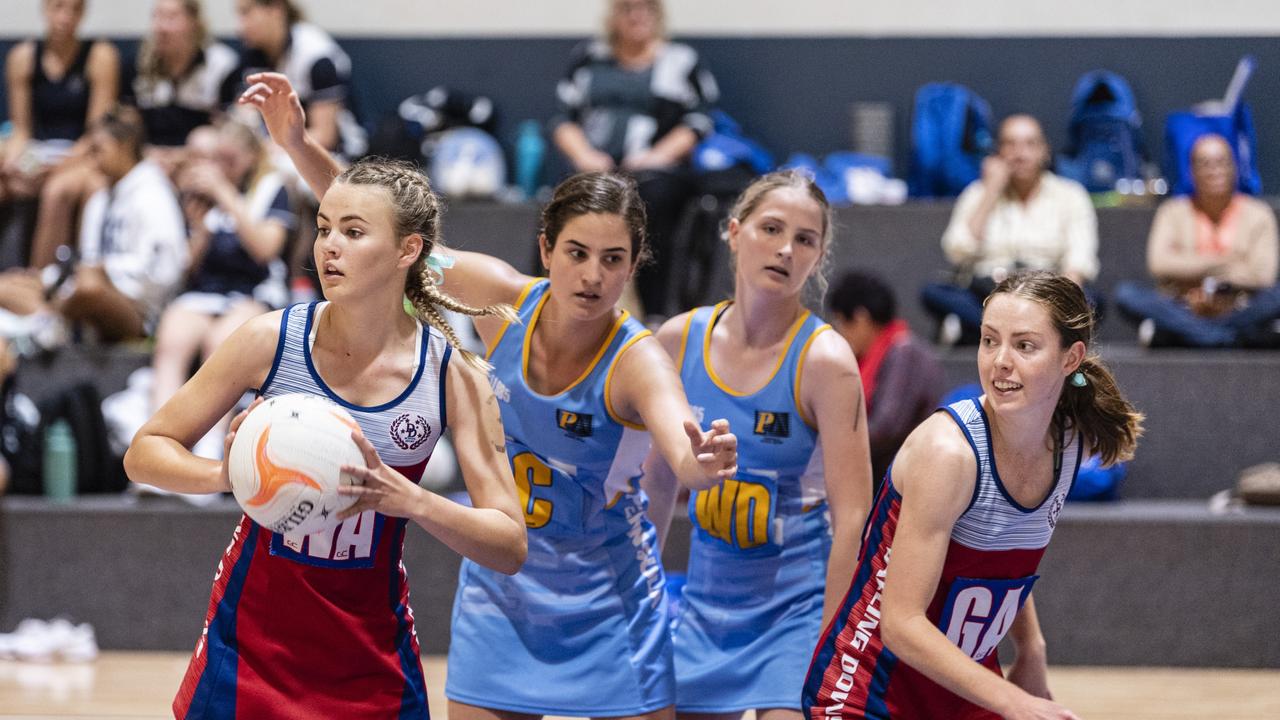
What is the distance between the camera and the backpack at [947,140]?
23.5ft

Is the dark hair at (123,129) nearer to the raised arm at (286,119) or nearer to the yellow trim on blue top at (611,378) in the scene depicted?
the raised arm at (286,119)

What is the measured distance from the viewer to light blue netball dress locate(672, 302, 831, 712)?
3.06m

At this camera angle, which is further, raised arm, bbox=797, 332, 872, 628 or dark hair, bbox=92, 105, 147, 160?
dark hair, bbox=92, 105, 147, 160

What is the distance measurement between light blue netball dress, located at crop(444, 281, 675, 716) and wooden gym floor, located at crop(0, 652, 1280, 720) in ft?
6.07

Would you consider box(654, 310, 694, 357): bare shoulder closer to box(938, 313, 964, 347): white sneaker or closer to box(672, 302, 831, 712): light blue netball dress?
box(672, 302, 831, 712): light blue netball dress

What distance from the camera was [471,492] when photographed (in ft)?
7.90

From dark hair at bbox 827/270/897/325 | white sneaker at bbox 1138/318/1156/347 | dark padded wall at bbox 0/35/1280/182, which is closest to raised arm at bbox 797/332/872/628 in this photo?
dark hair at bbox 827/270/897/325

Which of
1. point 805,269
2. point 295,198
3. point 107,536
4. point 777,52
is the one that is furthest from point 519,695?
point 777,52

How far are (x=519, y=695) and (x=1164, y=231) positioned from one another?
4426 millimetres

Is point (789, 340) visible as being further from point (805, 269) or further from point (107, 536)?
point (107, 536)

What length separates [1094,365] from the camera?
257 centimetres

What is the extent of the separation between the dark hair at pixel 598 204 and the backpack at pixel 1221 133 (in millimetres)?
4541

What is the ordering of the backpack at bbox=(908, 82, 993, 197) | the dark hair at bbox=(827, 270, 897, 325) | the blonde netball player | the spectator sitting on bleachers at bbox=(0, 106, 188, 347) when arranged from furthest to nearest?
1. the backpack at bbox=(908, 82, 993, 197)
2. the spectator sitting on bleachers at bbox=(0, 106, 188, 347)
3. the dark hair at bbox=(827, 270, 897, 325)
4. the blonde netball player

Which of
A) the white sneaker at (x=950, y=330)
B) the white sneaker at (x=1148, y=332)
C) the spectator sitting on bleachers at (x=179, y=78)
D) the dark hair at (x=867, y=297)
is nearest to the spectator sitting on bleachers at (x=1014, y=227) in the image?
the white sneaker at (x=950, y=330)
